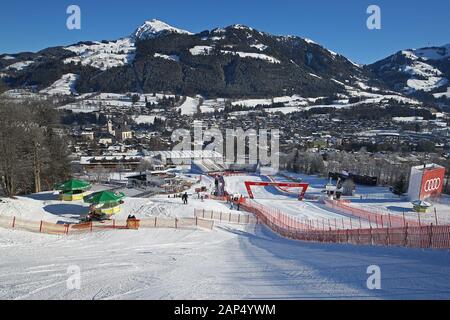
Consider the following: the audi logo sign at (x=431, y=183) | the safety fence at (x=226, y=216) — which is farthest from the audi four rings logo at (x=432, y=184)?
the safety fence at (x=226, y=216)

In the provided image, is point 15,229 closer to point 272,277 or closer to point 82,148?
point 272,277

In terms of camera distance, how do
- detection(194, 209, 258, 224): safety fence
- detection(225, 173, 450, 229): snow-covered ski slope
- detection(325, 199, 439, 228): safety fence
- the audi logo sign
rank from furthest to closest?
1. the audi logo sign
2. detection(225, 173, 450, 229): snow-covered ski slope
3. detection(325, 199, 439, 228): safety fence
4. detection(194, 209, 258, 224): safety fence

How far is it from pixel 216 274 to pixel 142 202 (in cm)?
1356

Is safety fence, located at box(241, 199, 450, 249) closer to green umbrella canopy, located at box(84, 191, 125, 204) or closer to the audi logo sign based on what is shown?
green umbrella canopy, located at box(84, 191, 125, 204)

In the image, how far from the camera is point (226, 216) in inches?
888

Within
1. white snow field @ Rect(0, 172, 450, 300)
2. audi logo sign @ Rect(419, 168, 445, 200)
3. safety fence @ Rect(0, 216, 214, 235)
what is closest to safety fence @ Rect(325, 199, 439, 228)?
audi logo sign @ Rect(419, 168, 445, 200)

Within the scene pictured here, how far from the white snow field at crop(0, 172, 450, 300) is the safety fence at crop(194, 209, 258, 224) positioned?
4.28 metres

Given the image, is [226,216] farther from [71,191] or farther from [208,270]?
[208,270]

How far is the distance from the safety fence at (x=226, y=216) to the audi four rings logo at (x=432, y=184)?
83.9 ft

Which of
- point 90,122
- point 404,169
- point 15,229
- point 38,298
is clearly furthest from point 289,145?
point 38,298

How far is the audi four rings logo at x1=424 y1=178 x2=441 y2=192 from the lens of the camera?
3996 centimetres

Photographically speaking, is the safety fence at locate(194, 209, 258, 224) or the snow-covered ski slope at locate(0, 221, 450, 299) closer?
the snow-covered ski slope at locate(0, 221, 450, 299)

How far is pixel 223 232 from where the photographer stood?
18156 mm

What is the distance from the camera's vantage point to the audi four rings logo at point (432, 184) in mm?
39956
